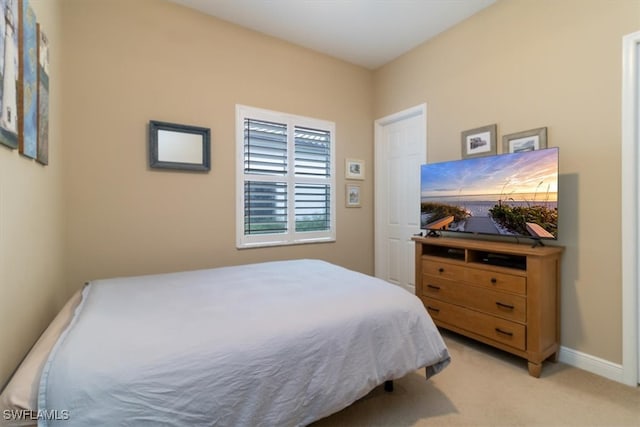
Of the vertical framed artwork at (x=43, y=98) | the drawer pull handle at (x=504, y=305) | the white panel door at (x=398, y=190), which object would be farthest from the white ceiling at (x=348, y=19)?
the drawer pull handle at (x=504, y=305)

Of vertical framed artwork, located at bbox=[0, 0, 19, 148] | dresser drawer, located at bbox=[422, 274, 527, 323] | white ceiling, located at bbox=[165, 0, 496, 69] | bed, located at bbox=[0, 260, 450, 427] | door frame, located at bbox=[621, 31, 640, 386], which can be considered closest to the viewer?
bed, located at bbox=[0, 260, 450, 427]

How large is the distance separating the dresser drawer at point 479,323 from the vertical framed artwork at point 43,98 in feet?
9.80

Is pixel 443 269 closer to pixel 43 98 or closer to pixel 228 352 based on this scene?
pixel 228 352

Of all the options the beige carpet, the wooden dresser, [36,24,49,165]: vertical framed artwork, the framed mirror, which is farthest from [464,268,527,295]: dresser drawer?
[36,24,49,165]: vertical framed artwork

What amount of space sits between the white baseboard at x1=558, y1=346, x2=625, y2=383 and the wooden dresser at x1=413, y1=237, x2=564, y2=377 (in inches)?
2.7

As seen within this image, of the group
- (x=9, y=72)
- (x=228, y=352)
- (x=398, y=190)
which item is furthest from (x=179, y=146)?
(x=398, y=190)

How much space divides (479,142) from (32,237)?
10.8 ft

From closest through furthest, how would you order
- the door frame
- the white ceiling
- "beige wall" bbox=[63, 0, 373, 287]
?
the door frame, "beige wall" bbox=[63, 0, 373, 287], the white ceiling

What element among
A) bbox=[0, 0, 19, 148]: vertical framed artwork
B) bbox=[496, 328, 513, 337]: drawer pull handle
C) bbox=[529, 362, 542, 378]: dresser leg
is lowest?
bbox=[529, 362, 542, 378]: dresser leg

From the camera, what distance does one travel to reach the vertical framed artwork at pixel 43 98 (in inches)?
60.9

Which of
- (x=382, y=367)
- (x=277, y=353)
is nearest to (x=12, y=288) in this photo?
(x=277, y=353)

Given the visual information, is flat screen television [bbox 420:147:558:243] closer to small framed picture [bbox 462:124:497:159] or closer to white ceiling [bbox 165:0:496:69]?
small framed picture [bbox 462:124:497:159]

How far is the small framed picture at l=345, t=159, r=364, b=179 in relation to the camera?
373 cm

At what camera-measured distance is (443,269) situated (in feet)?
8.54
